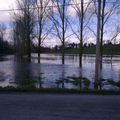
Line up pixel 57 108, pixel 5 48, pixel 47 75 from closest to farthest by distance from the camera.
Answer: pixel 57 108 < pixel 47 75 < pixel 5 48

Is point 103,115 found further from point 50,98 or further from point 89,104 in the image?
point 50,98

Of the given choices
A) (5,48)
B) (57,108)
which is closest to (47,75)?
(57,108)

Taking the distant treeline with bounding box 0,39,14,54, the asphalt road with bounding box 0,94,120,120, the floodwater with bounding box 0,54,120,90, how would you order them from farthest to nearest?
the distant treeline with bounding box 0,39,14,54, the floodwater with bounding box 0,54,120,90, the asphalt road with bounding box 0,94,120,120

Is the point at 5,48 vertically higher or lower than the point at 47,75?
higher

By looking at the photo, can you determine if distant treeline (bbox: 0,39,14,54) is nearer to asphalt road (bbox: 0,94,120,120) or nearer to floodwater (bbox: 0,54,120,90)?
floodwater (bbox: 0,54,120,90)

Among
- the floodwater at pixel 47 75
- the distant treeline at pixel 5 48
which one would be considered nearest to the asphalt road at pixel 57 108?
the floodwater at pixel 47 75

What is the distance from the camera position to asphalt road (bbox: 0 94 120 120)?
9.77 m

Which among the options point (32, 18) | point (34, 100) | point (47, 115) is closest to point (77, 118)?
point (47, 115)

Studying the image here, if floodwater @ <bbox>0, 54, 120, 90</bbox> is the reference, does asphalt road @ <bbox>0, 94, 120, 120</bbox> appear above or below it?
above

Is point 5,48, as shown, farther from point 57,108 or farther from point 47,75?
point 57,108

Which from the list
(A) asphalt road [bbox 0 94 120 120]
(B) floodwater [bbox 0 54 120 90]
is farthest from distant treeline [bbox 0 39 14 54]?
(A) asphalt road [bbox 0 94 120 120]

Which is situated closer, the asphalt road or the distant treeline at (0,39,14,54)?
the asphalt road

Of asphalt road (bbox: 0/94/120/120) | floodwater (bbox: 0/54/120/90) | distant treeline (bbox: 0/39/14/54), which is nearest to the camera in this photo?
asphalt road (bbox: 0/94/120/120)

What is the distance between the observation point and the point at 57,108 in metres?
11.2
